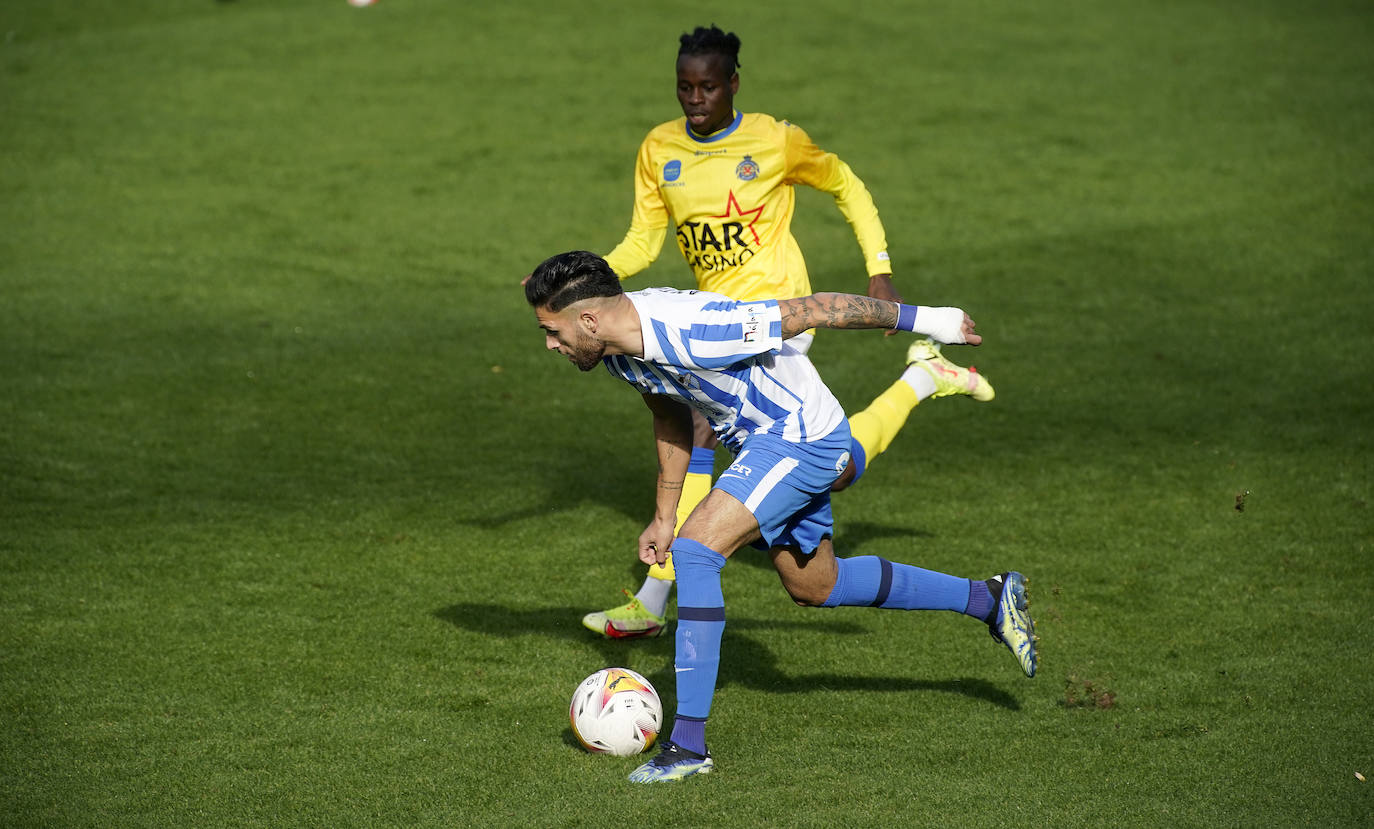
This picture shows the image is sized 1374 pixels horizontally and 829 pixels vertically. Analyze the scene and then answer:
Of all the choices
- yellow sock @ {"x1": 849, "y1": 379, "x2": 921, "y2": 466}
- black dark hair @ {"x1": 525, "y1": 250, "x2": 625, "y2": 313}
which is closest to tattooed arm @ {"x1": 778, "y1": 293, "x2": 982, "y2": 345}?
black dark hair @ {"x1": 525, "y1": 250, "x2": 625, "y2": 313}

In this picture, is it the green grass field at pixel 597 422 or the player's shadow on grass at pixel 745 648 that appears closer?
the green grass field at pixel 597 422

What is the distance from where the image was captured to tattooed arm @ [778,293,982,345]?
4.76 meters

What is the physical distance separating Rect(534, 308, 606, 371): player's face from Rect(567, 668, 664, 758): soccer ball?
1.30 m

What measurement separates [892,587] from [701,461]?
1422 mm

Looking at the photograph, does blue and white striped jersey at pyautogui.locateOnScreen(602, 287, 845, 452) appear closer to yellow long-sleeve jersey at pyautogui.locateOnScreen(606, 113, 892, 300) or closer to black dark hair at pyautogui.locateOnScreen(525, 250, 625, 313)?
black dark hair at pyautogui.locateOnScreen(525, 250, 625, 313)

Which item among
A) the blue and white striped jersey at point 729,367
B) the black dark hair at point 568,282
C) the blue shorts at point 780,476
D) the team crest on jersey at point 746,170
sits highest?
the team crest on jersey at point 746,170

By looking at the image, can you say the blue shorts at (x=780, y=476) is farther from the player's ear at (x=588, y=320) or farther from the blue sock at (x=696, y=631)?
the player's ear at (x=588, y=320)

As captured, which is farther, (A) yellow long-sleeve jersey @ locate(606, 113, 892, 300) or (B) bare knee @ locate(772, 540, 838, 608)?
(A) yellow long-sleeve jersey @ locate(606, 113, 892, 300)

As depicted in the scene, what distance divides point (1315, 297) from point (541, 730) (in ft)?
28.1

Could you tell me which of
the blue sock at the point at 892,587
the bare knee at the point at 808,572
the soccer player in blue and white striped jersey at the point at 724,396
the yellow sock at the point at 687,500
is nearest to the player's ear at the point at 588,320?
the soccer player in blue and white striped jersey at the point at 724,396

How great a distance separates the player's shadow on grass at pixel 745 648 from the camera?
18.9ft

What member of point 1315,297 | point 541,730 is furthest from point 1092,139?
point 541,730

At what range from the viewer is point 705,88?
627cm

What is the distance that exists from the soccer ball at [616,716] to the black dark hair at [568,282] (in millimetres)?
1521
